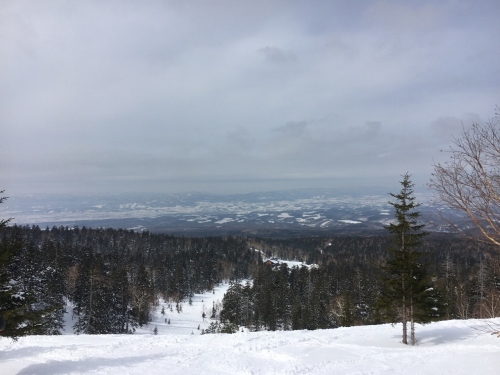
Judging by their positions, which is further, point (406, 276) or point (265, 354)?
point (406, 276)

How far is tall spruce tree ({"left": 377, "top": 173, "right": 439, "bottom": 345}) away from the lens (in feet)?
48.3

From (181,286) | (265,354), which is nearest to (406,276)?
(265,354)

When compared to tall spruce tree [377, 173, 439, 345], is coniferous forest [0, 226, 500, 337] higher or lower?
lower

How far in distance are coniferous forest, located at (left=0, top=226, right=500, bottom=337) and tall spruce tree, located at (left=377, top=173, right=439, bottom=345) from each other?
0.43m

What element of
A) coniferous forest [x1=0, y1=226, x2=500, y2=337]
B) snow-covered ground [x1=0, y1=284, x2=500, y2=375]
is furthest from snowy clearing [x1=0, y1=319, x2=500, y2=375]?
coniferous forest [x1=0, y1=226, x2=500, y2=337]

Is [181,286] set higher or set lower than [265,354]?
lower

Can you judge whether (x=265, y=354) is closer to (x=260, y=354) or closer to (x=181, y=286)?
(x=260, y=354)

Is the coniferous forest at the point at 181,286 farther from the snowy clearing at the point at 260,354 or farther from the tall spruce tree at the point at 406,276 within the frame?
the snowy clearing at the point at 260,354

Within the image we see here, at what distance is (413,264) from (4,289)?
56.7ft

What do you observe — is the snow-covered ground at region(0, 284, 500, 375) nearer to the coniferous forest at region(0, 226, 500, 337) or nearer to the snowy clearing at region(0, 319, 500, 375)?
the snowy clearing at region(0, 319, 500, 375)

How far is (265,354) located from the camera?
1326cm

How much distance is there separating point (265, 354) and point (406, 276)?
311 inches

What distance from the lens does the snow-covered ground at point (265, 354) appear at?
36.3 feet

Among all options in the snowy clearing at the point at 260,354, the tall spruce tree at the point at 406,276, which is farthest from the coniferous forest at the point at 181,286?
the snowy clearing at the point at 260,354
